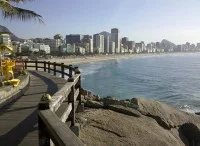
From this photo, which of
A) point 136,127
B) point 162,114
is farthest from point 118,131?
point 162,114

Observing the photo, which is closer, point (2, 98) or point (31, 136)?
point (31, 136)

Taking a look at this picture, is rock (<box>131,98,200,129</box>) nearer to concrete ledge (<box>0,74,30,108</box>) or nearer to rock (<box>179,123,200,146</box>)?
rock (<box>179,123,200,146</box>)

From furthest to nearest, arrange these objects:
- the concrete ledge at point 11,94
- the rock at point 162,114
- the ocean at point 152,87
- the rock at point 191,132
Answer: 1. the ocean at point 152,87
2. the rock at point 191,132
3. the rock at point 162,114
4. the concrete ledge at point 11,94

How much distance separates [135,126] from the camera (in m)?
9.07

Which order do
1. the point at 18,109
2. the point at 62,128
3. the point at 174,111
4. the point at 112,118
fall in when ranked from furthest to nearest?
the point at 174,111
the point at 112,118
the point at 18,109
the point at 62,128

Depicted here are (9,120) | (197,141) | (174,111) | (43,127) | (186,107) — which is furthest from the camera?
(186,107)

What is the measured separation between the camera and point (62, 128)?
2768 millimetres

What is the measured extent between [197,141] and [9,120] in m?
9.27

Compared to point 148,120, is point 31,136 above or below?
above

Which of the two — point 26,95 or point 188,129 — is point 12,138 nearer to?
point 26,95

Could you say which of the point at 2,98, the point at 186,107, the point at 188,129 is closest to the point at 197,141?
the point at 188,129

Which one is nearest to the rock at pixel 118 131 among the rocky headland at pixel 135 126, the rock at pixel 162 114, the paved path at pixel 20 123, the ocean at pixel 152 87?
the rocky headland at pixel 135 126

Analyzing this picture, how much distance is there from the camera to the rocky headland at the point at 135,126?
7.73m

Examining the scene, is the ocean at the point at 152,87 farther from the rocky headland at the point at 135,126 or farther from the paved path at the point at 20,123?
the paved path at the point at 20,123
